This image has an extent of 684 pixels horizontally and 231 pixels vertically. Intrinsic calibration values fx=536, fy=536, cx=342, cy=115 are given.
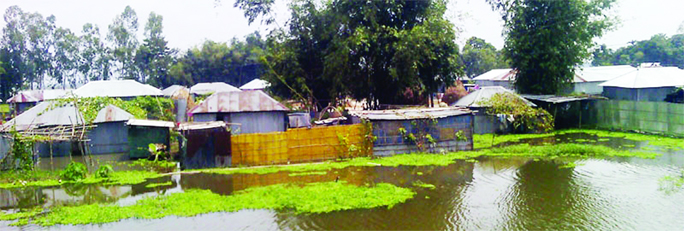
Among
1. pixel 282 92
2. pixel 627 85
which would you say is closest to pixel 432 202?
pixel 282 92

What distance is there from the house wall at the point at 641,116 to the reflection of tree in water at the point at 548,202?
8966 millimetres

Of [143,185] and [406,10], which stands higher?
[406,10]

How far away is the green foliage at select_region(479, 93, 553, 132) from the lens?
920 inches

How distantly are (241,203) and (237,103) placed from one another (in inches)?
405

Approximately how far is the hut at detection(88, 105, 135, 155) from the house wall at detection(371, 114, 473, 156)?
422 inches

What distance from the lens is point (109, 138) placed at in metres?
22.3

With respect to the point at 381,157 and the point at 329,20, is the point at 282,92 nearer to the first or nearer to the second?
the point at 329,20

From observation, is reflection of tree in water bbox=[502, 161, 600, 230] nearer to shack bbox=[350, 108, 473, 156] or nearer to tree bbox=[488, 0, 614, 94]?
shack bbox=[350, 108, 473, 156]

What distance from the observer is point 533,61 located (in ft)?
98.8

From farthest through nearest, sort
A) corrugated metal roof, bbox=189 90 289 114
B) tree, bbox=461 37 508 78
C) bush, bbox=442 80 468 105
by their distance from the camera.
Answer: tree, bbox=461 37 508 78 → bush, bbox=442 80 468 105 → corrugated metal roof, bbox=189 90 289 114

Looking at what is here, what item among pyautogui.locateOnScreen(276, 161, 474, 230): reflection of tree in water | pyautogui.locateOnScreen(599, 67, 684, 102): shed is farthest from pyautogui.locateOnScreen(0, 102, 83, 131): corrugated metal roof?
pyautogui.locateOnScreen(599, 67, 684, 102): shed

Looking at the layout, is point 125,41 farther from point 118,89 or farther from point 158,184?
point 158,184

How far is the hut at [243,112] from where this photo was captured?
74.6 ft

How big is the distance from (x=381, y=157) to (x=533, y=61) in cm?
1477
